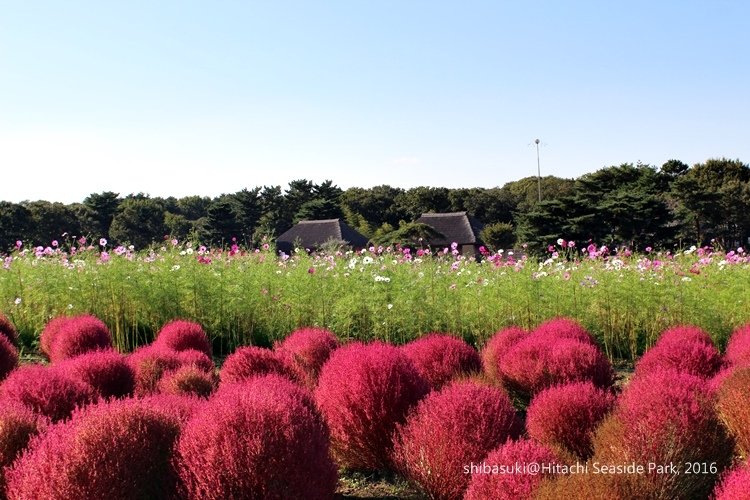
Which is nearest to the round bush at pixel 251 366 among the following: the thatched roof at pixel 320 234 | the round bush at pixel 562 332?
the round bush at pixel 562 332

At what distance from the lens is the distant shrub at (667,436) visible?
2.60 m

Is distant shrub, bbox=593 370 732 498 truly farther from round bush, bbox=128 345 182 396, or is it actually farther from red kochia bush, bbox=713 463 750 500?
round bush, bbox=128 345 182 396

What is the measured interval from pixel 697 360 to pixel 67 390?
3.74 meters

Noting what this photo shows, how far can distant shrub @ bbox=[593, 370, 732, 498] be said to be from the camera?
8.53 feet

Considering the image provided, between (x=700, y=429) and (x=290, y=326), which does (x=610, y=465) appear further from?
(x=290, y=326)

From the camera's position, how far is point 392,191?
69.6m

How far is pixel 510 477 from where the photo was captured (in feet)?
7.64

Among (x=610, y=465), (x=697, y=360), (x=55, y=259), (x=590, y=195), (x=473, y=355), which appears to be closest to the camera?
(x=610, y=465)

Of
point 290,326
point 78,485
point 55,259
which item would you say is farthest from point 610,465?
point 55,259

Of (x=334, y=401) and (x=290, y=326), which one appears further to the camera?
(x=290, y=326)

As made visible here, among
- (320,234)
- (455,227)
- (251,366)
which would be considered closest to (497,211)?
(455,227)

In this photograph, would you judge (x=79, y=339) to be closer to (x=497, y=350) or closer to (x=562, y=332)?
(x=497, y=350)

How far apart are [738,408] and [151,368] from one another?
3.26 meters

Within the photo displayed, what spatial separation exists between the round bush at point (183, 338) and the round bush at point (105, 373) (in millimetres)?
1196
